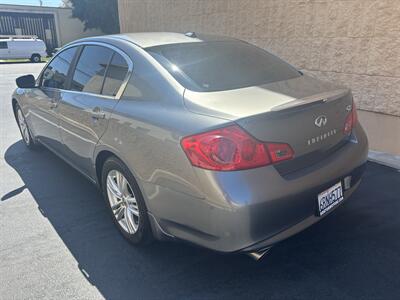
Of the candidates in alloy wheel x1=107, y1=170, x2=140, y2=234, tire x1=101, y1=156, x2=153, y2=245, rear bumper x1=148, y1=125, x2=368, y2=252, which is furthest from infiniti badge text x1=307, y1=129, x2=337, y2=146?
alloy wheel x1=107, y1=170, x2=140, y2=234

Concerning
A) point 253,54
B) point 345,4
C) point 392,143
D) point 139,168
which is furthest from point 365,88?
point 139,168

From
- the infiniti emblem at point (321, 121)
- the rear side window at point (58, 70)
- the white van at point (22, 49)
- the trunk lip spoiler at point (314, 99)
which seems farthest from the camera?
the white van at point (22, 49)

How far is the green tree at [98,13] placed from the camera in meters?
31.8

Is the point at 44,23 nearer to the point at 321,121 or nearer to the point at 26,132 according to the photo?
the point at 26,132

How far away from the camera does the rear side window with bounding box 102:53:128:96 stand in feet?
8.93

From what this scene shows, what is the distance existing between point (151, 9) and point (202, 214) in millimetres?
9217

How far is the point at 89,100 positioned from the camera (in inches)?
118

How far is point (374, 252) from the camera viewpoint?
2578mm

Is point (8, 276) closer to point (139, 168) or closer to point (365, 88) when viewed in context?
point (139, 168)

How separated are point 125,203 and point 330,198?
5.11 ft

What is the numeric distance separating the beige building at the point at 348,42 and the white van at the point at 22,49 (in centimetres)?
2538

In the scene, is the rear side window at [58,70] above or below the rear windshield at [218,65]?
below

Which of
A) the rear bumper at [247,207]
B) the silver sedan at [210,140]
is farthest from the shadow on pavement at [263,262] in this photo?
the rear bumper at [247,207]

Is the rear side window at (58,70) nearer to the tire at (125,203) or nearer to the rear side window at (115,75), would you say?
the rear side window at (115,75)
